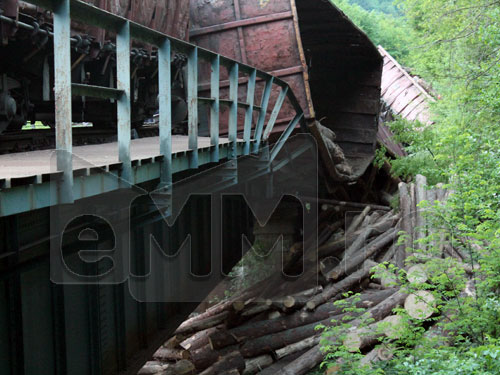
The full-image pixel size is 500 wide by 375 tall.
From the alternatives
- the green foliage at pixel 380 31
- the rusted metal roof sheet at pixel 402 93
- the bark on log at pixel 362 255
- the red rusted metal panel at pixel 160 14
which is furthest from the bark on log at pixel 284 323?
the green foliage at pixel 380 31

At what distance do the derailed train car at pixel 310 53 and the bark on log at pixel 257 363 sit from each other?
4338mm

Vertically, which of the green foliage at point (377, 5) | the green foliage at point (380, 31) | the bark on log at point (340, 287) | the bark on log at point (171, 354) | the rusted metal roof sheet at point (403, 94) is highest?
the green foliage at point (377, 5)

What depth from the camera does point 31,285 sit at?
13.6ft

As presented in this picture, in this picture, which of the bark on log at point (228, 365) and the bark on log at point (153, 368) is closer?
the bark on log at point (228, 365)

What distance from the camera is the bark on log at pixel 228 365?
8.87m

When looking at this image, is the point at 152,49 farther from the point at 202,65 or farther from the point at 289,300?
the point at 289,300

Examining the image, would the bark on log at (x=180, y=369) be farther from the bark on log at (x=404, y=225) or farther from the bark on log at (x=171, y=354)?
the bark on log at (x=404, y=225)

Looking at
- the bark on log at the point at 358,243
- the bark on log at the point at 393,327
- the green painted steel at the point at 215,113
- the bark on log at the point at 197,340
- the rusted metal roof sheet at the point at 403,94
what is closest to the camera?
the green painted steel at the point at 215,113

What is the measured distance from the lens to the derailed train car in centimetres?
1159

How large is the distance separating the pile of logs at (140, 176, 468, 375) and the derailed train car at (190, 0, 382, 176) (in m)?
2.83

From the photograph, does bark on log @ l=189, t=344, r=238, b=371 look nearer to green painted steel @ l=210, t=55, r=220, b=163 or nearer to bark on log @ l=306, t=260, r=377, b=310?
bark on log @ l=306, t=260, r=377, b=310

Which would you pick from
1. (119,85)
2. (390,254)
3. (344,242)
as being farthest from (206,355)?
(119,85)

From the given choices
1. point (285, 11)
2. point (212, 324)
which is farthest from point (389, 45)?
point (212, 324)

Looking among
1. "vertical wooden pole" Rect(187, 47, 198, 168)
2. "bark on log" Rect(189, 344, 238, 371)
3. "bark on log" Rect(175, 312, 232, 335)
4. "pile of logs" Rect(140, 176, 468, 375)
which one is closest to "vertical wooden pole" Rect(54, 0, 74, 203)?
"vertical wooden pole" Rect(187, 47, 198, 168)
